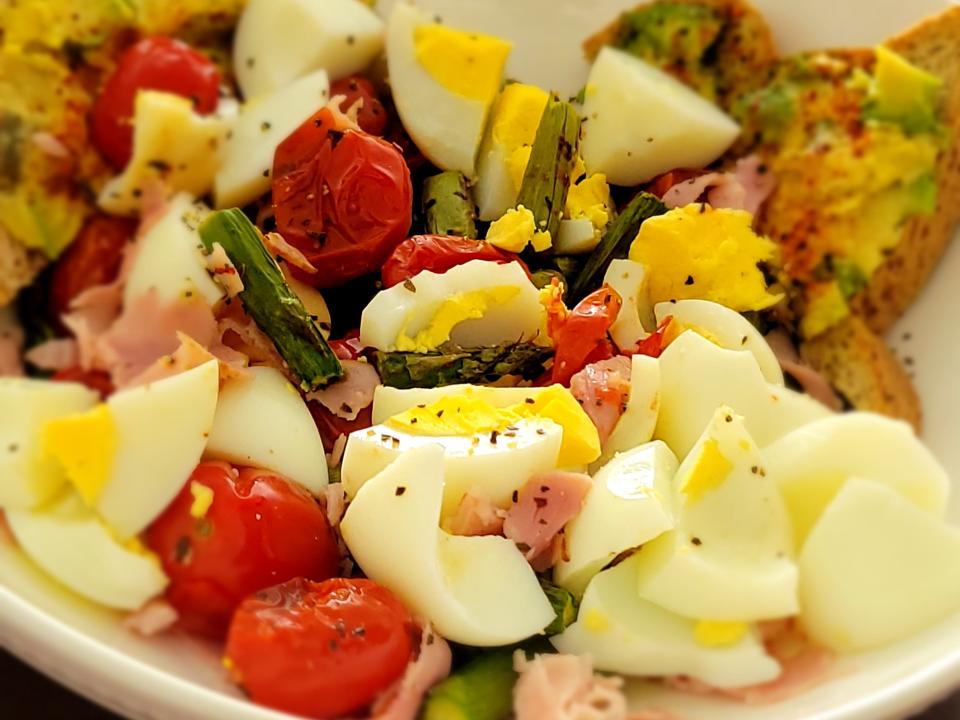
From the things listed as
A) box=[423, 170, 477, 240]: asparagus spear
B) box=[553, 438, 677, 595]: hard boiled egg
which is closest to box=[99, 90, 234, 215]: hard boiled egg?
box=[423, 170, 477, 240]: asparagus spear

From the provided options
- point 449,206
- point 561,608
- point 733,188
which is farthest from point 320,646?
point 733,188

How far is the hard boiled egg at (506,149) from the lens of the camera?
0.94 m

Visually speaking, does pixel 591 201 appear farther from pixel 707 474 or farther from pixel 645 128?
pixel 707 474

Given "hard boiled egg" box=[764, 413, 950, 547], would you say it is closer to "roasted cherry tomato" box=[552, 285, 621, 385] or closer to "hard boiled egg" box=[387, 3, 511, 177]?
"roasted cherry tomato" box=[552, 285, 621, 385]

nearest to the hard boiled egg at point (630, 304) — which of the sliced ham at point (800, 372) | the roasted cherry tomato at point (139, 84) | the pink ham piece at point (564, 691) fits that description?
the sliced ham at point (800, 372)

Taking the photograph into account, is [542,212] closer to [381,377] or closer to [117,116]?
[381,377]

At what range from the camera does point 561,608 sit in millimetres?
635

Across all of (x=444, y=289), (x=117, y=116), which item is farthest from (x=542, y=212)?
(x=117, y=116)

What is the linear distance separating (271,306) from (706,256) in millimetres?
401

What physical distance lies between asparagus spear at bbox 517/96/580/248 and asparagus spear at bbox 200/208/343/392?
28cm

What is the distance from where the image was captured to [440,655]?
0.61 meters

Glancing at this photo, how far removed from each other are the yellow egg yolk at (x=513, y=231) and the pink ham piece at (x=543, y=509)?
0.92 feet

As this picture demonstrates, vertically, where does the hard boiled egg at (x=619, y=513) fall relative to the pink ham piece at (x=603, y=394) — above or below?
below

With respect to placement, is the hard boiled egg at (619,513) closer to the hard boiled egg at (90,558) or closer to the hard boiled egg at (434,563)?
the hard boiled egg at (434,563)
